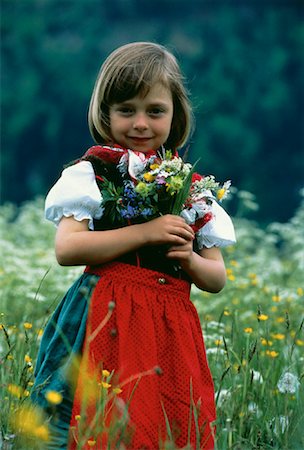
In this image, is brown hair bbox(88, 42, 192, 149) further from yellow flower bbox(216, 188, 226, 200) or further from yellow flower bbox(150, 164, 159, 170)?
yellow flower bbox(216, 188, 226, 200)

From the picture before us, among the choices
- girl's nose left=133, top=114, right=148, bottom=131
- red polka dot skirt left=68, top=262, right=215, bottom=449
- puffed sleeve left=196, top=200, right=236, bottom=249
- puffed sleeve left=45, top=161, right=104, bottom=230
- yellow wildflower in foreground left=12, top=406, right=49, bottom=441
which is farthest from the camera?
puffed sleeve left=196, top=200, right=236, bottom=249

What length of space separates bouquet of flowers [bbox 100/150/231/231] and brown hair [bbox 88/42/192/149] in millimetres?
195

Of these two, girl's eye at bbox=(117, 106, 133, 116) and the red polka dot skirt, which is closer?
the red polka dot skirt

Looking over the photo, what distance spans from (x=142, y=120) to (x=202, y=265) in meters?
0.48

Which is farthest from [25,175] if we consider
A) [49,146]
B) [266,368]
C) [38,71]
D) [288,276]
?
[266,368]

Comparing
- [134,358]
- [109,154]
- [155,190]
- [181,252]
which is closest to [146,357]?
[134,358]

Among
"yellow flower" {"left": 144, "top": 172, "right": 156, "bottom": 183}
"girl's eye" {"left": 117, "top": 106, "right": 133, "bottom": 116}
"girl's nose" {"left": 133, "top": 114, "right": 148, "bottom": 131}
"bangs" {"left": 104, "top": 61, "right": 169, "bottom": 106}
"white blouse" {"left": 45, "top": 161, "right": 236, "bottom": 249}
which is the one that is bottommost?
"white blouse" {"left": 45, "top": 161, "right": 236, "bottom": 249}

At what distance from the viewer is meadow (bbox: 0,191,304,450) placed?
2.65 meters

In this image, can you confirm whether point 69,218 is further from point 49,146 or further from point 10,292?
point 49,146

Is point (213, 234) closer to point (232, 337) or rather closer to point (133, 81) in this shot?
point (232, 337)

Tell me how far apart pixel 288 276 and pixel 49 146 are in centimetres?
1008

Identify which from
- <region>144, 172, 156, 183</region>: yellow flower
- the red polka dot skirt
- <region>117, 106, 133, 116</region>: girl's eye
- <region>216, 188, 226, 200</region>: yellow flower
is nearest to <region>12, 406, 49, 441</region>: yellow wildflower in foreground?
the red polka dot skirt

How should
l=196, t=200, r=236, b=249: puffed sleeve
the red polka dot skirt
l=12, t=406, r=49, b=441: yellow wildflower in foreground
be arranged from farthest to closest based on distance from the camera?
1. l=196, t=200, r=236, b=249: puffed sleeve
2. the red polka dot skirt
3. l=12, t=406, r=49, b=441: yellow wildflower in foreground

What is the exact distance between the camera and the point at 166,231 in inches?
102
